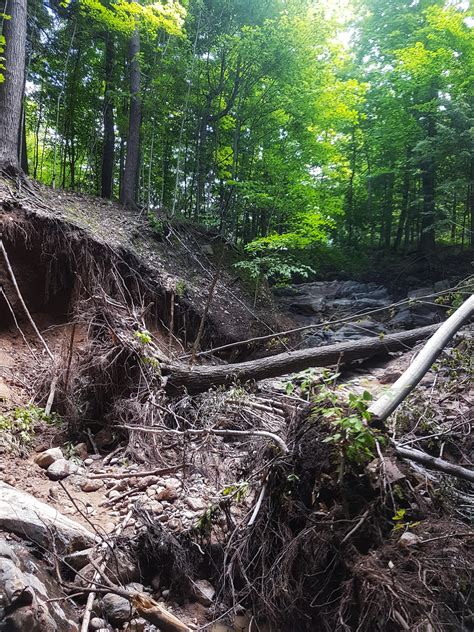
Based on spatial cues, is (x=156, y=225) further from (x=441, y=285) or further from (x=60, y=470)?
(x=441, y=285)

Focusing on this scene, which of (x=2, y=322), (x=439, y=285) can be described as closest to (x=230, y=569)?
Result: (x=2, y=322)

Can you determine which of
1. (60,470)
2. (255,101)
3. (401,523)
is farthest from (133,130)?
(401,523)

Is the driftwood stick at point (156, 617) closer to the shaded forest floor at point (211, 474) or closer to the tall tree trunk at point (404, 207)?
the shaded forest floor at point (211, 474)

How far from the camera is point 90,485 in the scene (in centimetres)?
357

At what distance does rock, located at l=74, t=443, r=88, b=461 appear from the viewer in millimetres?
4117

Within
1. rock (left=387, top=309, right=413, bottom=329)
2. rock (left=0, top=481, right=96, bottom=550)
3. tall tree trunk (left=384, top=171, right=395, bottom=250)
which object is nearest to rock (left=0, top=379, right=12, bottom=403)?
rock (left=0, top=481, right=96, bottom=550)

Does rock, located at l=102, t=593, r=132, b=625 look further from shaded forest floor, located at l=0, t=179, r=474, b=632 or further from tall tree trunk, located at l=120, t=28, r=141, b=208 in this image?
tall tree trunk, located at l=120, t=28, r=141, b=208

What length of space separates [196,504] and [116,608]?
110 centimetres

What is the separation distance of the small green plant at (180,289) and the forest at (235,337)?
54 mm

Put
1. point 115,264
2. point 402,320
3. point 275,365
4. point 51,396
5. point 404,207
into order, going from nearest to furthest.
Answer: point 51,396, point 275,365, point 115,264, point 402,320, point 404,207

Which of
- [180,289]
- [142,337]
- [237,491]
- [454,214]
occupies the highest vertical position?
[454,214]

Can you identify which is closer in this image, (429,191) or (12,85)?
(12,85)

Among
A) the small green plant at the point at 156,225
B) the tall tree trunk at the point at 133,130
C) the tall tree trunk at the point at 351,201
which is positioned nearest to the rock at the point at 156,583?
the small green plant at the point at 156,225

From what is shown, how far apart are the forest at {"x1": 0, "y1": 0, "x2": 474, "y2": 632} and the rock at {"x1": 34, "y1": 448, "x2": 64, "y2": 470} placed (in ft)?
0.06
